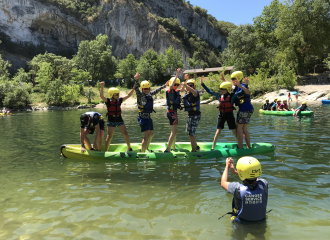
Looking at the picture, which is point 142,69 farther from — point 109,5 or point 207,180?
point 207,180

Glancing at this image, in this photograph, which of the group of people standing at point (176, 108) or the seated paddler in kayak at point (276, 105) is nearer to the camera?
the group of people standing at point (176, 108)

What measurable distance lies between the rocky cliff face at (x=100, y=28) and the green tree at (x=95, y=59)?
18.3 m

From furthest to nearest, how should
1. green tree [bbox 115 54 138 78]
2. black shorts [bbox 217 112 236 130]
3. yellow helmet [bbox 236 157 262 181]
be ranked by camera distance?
1. green tree [bbox 115 54 138 78]
2. black shorts [bbox 217 112 236 130]
3. yellow helmet [bbox 236 157 262 181]

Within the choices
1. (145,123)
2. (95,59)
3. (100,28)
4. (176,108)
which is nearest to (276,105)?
(176,108)

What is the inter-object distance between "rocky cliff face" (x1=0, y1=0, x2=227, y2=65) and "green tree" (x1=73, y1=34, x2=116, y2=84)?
18294 mm

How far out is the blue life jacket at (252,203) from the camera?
3.77m

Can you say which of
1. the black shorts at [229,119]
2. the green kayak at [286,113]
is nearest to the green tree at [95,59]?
the green kayak at [286,113]

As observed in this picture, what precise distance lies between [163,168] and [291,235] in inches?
166

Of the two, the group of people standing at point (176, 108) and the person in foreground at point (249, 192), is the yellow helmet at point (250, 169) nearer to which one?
the person in foreground at point (249, 192)

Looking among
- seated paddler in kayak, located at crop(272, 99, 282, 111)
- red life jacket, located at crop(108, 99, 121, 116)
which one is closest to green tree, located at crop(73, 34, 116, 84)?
seated paddler in kayak, located at crop(272, 99, 282, 111)

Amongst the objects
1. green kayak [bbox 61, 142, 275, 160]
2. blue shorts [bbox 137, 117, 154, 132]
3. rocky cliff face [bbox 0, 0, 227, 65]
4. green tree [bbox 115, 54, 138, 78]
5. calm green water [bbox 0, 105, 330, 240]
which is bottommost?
calm green water [bbox 0, 105, 330, 240]

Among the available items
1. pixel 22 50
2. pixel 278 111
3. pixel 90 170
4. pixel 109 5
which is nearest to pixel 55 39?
pixel 22 50

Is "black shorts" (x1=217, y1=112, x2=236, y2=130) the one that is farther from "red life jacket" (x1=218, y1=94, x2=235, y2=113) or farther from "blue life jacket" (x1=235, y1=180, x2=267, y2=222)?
"blue life jacket" (x1=235, y1=180, x2=267, y2=222)

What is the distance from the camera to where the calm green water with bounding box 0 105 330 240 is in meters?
4.11
